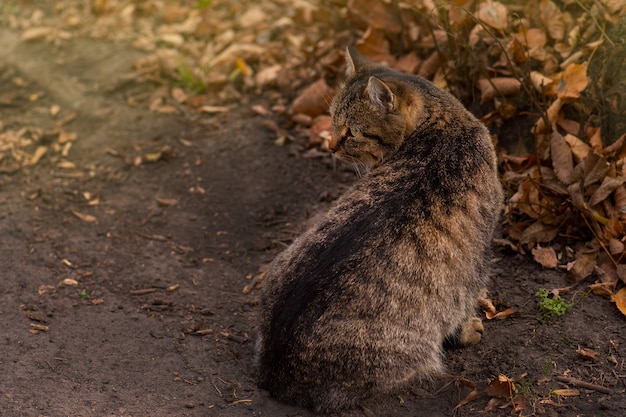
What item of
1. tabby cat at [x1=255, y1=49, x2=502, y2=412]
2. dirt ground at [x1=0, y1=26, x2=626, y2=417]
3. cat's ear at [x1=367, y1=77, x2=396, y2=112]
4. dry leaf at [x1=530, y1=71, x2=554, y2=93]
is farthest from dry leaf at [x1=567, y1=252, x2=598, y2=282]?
cat's ear at [x1=367, y1=77, x2=396, y2=112]

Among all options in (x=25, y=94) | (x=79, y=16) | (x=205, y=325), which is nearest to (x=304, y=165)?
(x=205, y=325)

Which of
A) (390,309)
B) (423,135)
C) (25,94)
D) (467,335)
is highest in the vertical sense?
(423,135)

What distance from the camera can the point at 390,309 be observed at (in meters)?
4.02

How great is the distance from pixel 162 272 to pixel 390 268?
2161 millimetres

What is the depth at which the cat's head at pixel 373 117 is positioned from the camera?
448cm

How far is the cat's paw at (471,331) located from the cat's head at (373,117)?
3.73 ft

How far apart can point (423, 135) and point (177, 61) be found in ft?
13.6

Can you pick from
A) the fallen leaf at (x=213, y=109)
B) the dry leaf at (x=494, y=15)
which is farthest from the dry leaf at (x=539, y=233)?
the fallen leaf at (x=213, y=109)

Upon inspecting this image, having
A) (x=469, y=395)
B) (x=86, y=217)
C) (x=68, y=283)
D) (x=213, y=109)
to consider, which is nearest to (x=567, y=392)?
(x=469, y=395)

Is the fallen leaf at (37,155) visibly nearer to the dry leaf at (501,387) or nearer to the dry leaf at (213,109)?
the dry leaf at (213,109)

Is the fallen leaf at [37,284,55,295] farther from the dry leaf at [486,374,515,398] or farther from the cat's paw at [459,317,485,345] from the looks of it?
the dry leaf at [486,374,515,398]

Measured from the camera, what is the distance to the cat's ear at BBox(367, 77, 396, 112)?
14.3 feet

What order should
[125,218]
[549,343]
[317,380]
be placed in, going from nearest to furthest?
1. [317,380]
2. [549,343]
3. [125,218]

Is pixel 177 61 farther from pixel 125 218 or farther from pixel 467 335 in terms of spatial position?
pixel 467 335
